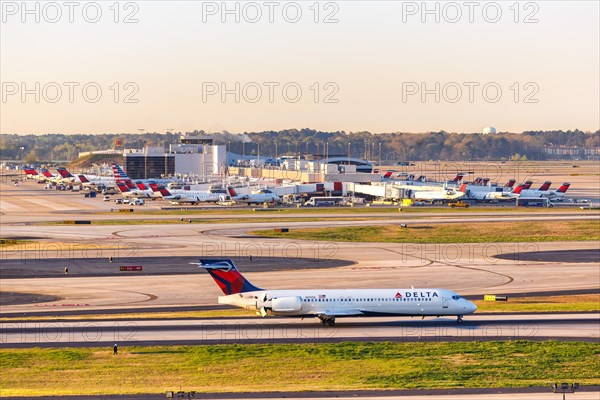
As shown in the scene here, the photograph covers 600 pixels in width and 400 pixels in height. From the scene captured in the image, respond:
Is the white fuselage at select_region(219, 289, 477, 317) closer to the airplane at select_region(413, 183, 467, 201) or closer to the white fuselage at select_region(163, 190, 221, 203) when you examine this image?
the airplane at select_region(413, 183, 467, 201)

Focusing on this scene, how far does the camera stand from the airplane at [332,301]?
227 feet

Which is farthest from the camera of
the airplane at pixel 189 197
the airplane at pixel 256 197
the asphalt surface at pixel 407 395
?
the airplane at pixel 189 197

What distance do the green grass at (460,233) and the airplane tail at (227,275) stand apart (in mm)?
60240

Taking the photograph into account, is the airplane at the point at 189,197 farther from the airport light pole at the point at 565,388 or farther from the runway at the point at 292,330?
the airport light pole at the point at 565,388

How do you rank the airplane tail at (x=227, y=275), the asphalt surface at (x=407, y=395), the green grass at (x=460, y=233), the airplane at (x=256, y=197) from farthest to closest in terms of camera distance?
the airplane at (x=256, y=197), the green grass at (x=460, y=233), the airplane tail at (x=227, y=275), the asphalt surface at (x=407, y=395)

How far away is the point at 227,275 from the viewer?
6950 centimetres

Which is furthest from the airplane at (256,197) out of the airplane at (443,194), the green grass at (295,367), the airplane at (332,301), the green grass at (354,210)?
the green grass at (295,367)

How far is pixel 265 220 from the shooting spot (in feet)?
513

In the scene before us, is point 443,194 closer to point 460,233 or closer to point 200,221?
point 200,221

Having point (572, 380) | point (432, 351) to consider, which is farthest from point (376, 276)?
point (572, 380)

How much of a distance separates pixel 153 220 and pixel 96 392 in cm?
10782

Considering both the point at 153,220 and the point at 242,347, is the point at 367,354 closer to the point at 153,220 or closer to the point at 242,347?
the point at 242,347

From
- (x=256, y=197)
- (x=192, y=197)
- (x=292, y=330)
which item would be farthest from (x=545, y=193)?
(x=292, y=330)

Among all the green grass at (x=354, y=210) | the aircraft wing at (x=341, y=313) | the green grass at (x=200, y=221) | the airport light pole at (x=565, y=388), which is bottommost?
the airport light pole at (x=565, y=388)
